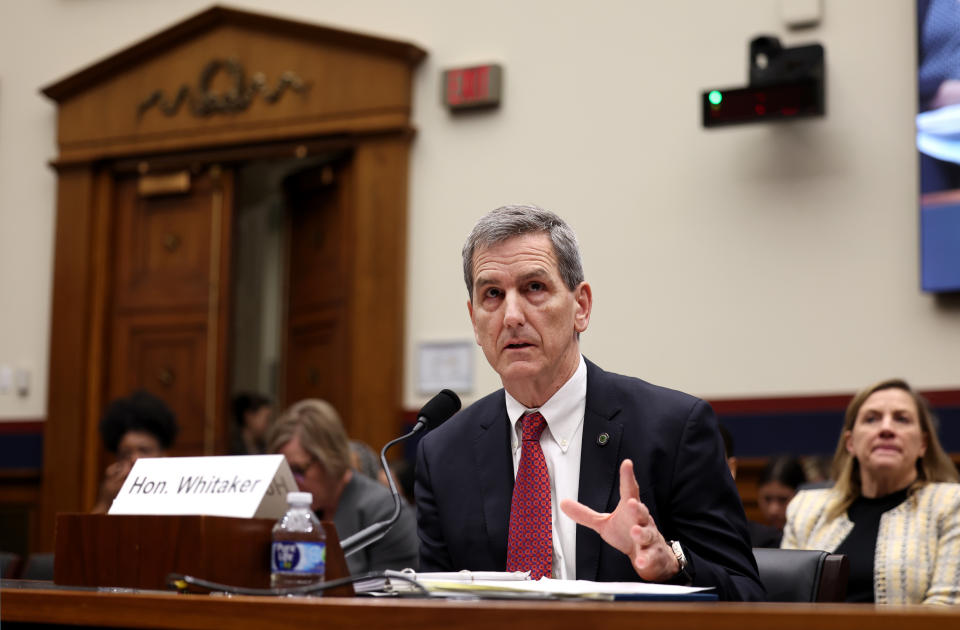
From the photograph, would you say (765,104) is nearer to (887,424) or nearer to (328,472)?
(887,424)

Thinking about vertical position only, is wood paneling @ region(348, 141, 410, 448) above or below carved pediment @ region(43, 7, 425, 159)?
below

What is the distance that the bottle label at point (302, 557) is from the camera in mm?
1655

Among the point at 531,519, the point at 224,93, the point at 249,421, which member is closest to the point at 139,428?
the point at 249,421

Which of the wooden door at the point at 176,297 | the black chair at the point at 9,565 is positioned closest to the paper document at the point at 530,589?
the black chair at the point at 9,565

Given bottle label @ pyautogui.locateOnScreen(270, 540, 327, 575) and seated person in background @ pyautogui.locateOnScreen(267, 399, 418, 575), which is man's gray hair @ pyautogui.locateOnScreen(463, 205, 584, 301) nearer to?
bottle label @ pyautogui.locateOnScreen(270, 540, 327, 575)

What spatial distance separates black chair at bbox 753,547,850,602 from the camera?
234cm

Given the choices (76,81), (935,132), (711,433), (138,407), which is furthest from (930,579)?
(76,81)

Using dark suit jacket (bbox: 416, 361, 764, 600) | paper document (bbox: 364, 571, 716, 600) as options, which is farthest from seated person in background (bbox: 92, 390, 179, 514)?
paper document (bbox: 364, 571, 716, 600)

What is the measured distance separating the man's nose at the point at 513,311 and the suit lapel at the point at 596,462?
0.20m

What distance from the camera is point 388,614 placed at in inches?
52.6

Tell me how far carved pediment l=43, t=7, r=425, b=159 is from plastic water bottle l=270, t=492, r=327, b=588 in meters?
4.70

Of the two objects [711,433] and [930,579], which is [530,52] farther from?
[711,433]

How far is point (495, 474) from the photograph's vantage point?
2312mm

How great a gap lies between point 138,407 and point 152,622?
393 centimetres
